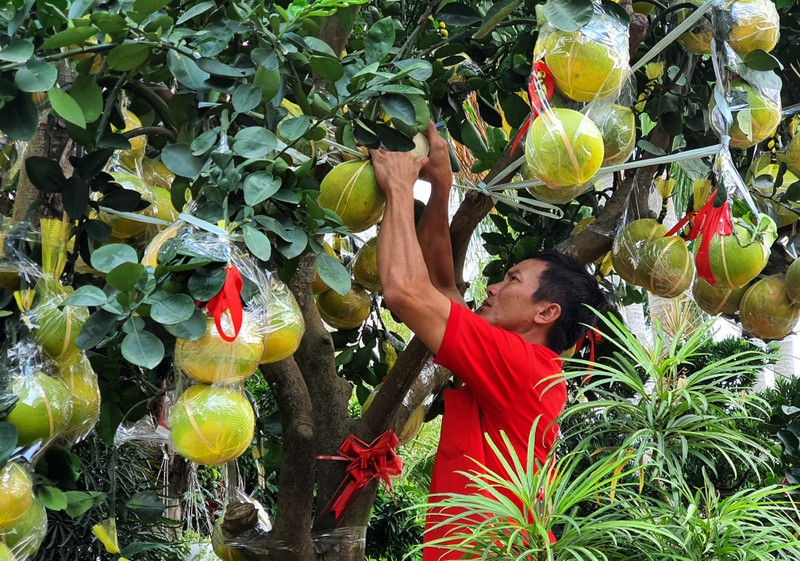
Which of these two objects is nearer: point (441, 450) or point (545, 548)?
point (545, 548)

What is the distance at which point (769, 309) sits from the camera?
2.31 meters

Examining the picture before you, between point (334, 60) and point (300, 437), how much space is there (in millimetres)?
903

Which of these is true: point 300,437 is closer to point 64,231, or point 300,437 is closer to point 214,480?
point 64,231

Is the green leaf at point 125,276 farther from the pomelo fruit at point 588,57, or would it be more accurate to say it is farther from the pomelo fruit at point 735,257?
the pomelo fruit at point 735,257

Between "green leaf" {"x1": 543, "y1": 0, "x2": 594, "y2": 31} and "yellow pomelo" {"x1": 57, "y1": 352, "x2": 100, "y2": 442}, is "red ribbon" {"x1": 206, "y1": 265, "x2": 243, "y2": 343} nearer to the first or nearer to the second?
"yellow pomelo" {"x1": 57, "y1": 352, "x2": 100, "y2": 442}

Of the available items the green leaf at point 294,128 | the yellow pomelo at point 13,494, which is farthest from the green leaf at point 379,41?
the yellow pomelo at point 13,494

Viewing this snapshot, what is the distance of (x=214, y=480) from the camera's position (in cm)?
572

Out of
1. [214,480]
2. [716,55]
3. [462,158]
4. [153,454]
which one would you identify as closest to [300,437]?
[716,55]

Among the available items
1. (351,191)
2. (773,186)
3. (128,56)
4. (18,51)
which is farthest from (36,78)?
(773,186)

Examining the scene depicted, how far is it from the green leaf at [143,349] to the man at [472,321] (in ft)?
2.11

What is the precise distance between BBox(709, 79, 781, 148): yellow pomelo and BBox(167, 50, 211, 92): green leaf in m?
1.00

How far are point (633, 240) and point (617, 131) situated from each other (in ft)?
1.69

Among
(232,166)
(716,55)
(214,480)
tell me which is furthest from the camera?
(214,480)

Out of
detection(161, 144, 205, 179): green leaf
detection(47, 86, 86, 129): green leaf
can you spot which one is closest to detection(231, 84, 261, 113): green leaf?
detection(161, 144, 205, 179): green leaf
